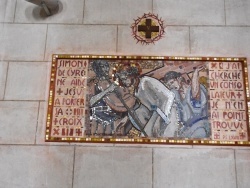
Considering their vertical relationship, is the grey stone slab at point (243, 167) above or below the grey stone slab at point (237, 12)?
below

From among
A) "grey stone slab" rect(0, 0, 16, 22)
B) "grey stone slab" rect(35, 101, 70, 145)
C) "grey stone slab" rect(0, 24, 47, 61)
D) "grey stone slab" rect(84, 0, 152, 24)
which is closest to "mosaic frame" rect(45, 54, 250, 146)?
"grey stone slab" rect(35, 101, 70, 145)

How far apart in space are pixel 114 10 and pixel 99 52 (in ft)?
1.38

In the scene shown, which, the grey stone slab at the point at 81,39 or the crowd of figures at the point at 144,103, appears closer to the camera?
the crowd of figures at the point at 144,103

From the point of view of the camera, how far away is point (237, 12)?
3182 millimetres

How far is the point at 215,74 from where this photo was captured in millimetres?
3010

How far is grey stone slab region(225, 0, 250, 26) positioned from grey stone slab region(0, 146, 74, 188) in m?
1.74

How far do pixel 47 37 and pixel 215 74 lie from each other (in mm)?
1450

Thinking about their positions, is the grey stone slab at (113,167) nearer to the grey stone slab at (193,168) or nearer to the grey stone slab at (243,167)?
the grey stone slab at (193,168)

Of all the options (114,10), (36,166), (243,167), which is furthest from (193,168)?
(114,10)

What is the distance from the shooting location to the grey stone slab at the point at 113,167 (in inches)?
108

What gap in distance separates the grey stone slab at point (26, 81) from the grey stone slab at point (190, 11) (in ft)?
3.66

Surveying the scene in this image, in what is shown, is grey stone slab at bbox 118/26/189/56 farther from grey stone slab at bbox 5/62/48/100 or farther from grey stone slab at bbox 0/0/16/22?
grey stone slab at bbox 0/0/16/22

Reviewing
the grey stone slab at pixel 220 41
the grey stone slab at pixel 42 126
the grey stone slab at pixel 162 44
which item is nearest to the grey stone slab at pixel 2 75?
the grey stone slab at pixel 42 126

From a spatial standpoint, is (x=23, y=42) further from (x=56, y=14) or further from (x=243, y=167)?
(x=243, y=167)
